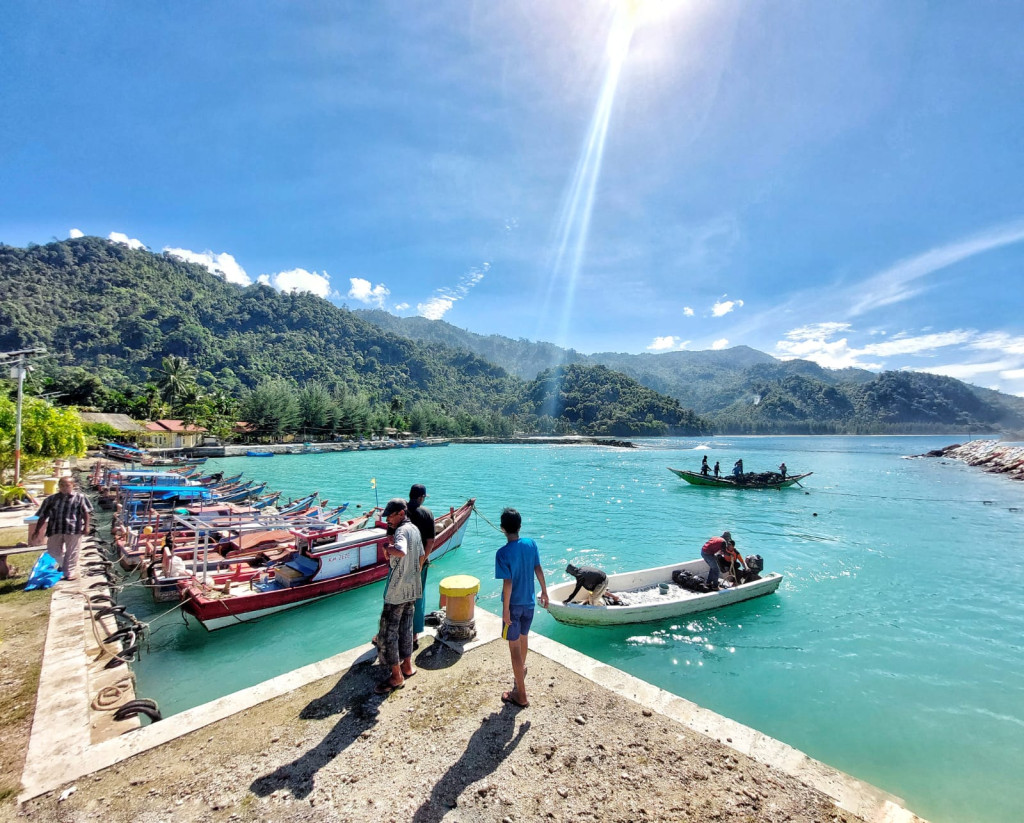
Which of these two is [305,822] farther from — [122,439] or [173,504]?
[122,439]

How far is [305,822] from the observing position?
143 inches

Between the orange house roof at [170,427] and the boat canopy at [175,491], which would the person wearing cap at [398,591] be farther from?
the orange house roof at [170,427]

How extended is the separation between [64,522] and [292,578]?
4521 millimetres

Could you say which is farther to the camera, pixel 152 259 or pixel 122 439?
pixel 152 259

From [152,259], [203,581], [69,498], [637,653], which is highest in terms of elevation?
[152,259]

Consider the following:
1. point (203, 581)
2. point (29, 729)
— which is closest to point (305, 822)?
point (29, 729)

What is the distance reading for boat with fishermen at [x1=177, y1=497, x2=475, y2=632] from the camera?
996 cm

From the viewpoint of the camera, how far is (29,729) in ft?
15.5

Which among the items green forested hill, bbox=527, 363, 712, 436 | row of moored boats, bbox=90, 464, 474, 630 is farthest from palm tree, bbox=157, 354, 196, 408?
green forested hill, bbox=527, 363, 712, 436

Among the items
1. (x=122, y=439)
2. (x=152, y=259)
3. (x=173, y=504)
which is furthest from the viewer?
(x=152, y=259)

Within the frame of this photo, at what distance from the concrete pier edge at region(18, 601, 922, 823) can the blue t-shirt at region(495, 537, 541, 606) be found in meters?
1.62

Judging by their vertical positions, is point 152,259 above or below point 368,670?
above

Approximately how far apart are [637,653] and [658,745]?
17.3 feet

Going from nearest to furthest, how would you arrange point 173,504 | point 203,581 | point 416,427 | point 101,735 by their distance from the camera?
point 101,735
point 203,581
point 173,504
point 416,427
